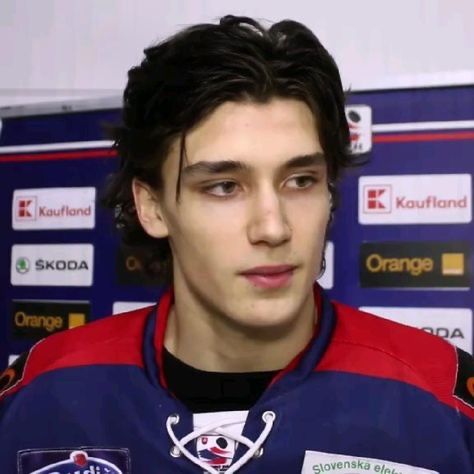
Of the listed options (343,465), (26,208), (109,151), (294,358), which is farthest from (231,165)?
(26,208)

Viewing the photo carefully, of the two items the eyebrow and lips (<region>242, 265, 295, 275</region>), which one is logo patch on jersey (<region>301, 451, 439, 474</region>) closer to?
lips (<region>242, 265, 295, 275</region>)

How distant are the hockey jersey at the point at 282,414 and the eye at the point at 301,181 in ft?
0.59

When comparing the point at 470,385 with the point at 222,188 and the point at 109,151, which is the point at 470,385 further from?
the point at 109,151

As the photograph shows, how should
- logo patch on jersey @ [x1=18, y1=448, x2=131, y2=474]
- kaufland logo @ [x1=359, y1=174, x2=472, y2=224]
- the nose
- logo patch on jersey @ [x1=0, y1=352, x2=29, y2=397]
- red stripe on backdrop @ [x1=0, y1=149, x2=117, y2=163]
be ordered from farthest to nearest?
red stripe on backdrop @ [x1=0, y1=149, x2=117, y2=163] → kaufland logo @ [x1=359, y1=174, x2=472, y2=224] → logo patch on jersey @ [x1=0, y1=352, x2=29, y2=397] → logo patch on jersey @ [x1=18, y1=448, x2=131, y2=474] → the nose

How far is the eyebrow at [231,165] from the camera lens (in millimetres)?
780

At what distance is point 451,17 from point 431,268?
1.44 feet

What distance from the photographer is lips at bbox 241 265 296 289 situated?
774 mm

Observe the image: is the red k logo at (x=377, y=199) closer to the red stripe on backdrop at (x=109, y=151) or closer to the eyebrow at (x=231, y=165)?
the red stripe on backdrop at (x=109, y=151)

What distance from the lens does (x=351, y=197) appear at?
114 cm

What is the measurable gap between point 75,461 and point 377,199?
2.05ft

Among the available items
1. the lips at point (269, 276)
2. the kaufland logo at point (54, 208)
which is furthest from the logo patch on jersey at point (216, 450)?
the kaufland logo at point (54, 208)

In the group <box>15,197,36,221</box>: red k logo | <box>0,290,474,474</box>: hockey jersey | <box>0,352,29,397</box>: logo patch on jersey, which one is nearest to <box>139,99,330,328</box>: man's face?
<box>0,290,474,474</box>: hockey jersey

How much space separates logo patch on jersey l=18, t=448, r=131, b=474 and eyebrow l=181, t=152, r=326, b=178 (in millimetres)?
370

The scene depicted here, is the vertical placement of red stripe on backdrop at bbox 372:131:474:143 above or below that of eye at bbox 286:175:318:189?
above
